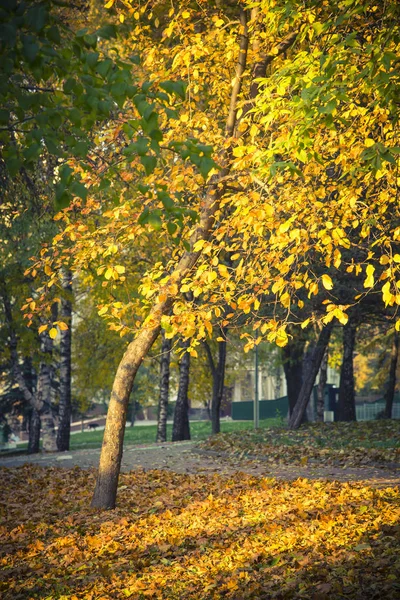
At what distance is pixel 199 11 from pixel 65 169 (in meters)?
7.45

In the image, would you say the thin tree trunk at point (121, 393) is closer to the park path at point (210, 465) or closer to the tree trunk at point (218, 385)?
the park path at point (210, 465)

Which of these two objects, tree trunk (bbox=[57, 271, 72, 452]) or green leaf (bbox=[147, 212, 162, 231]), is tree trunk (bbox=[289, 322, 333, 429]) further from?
green leaf (bbox=[147, 212, 162, 231])

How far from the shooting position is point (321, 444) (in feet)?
57.5

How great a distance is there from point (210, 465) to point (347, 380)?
1278 cm

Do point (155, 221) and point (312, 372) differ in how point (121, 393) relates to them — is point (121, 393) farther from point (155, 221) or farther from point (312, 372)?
point (312, 372)

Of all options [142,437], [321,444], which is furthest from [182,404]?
[142,437]

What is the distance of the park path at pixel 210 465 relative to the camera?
12.3 metres

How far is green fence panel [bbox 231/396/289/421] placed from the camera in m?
47.6

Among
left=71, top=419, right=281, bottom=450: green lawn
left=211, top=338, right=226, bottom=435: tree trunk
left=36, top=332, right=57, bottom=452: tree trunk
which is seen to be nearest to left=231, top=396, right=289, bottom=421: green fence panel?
left=71, top=419, right=281, bottom=450: green lawn

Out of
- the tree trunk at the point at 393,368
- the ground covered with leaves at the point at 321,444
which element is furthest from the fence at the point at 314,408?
the ground covered with leaves at the point at 321,444

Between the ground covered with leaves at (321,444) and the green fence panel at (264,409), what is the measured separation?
18.6m

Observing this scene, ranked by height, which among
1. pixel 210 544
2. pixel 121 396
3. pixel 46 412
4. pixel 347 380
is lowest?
pixel 210 544

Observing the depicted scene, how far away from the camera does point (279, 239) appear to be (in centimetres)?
788

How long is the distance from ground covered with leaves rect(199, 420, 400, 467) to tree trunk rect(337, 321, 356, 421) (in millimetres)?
3455
